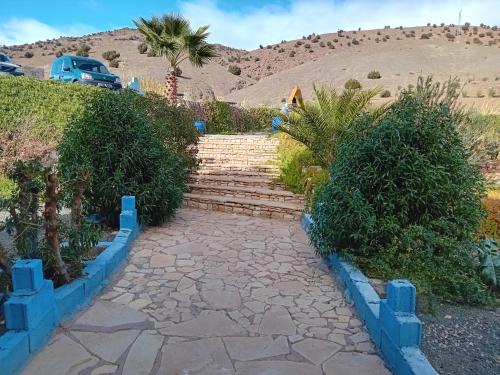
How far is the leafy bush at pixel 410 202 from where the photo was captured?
4215mm

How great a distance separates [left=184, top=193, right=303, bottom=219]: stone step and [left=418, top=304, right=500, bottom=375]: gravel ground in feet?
14.2

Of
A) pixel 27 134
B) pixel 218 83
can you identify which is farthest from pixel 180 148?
pixel 218 83

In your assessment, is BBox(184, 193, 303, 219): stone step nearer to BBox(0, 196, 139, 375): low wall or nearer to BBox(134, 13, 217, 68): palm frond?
BBox(0, 196, 139, 375): low wall

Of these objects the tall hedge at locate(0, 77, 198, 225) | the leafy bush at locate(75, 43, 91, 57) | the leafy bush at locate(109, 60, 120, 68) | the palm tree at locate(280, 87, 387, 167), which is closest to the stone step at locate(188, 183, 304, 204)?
the palm tree at locate(280, 87, 387, 167)

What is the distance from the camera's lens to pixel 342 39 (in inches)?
2458

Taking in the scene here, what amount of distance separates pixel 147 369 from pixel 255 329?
1.01 metres

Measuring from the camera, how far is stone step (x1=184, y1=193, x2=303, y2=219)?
7.98 metres

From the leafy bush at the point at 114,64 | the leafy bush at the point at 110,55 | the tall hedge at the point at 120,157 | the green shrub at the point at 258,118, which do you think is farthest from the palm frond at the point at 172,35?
the leafy bush at the point at 110,55

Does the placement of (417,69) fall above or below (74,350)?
above

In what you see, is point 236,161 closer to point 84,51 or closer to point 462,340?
point 462,340

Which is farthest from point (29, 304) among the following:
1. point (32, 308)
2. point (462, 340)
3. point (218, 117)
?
point (218, 117)

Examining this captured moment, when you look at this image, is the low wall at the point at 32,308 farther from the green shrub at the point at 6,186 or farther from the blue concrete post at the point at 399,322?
the green shrub at the point at 6,186

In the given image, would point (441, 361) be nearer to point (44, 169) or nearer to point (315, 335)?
point (315, 335)

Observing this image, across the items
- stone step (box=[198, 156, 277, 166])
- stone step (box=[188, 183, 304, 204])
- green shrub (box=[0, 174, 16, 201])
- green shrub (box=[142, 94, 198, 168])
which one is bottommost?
stone step (box=[188, 183, 304, 204])
